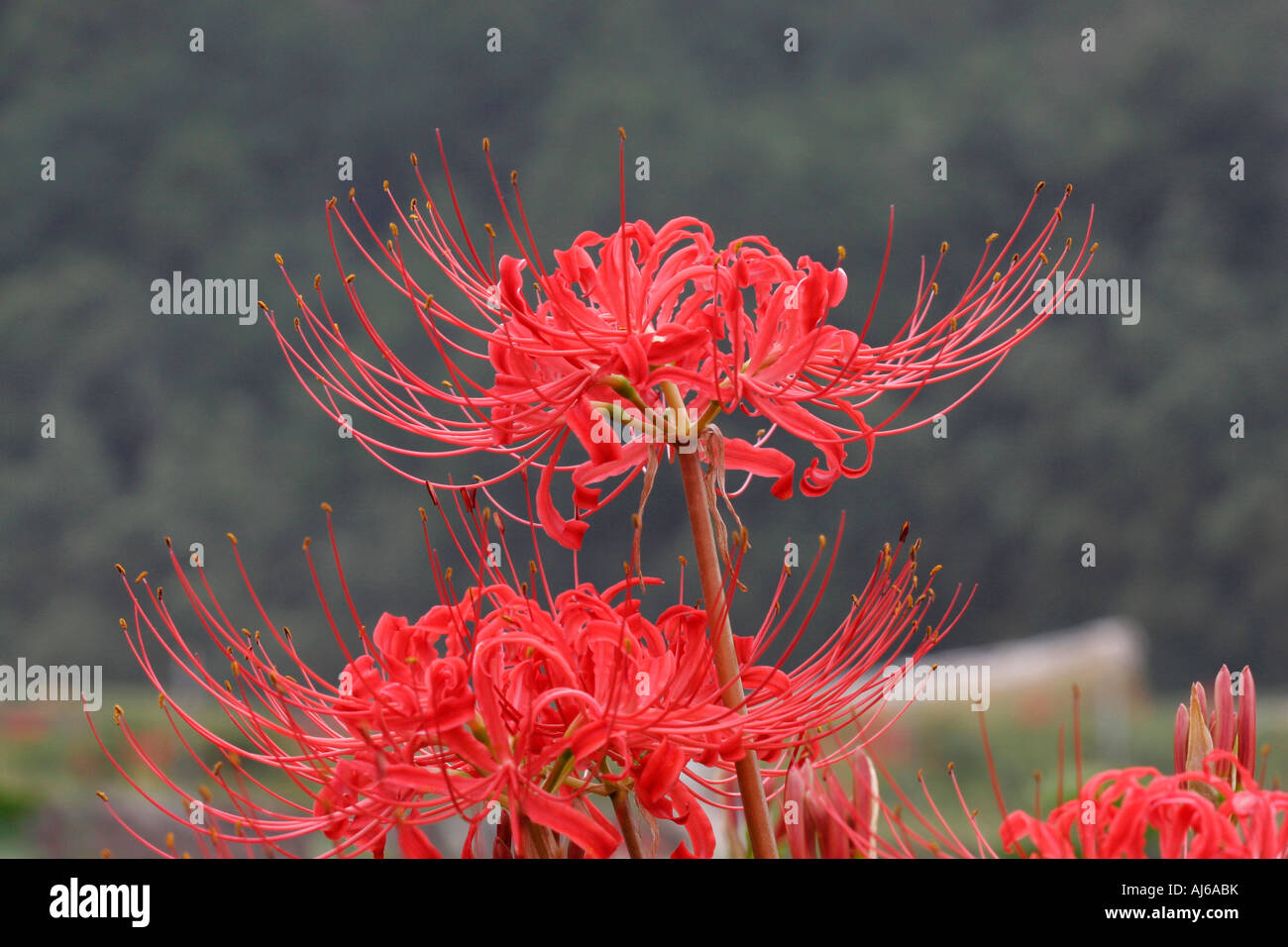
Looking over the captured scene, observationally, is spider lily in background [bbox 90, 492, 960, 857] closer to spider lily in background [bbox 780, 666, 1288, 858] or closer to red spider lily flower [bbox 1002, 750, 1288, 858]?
spider lily in background [bbox 780, 666, 1288, 858]

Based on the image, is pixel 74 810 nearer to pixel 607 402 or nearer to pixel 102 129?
pixel 607 402

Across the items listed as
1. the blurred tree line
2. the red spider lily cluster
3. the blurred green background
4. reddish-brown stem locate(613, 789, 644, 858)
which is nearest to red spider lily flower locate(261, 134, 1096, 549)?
the red spider lily cluster

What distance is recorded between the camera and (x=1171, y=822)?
2.74 ft

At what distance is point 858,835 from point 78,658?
18295 mm

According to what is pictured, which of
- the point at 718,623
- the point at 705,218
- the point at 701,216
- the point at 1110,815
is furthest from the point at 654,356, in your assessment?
the point at 701,216

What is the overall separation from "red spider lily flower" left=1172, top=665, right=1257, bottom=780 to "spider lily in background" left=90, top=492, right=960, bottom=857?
0.18 meters

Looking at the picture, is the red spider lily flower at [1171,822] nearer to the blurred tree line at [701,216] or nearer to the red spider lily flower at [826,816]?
the red spider lily flower at [826,816]

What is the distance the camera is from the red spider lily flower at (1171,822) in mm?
822

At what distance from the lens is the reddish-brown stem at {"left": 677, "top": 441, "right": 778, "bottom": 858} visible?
36.2 inches

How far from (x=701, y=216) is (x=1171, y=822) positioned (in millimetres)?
17786

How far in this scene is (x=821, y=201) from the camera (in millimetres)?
19000

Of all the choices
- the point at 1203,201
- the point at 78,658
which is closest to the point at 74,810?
the point at 78,658

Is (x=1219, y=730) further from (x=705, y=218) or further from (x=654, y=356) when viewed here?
(x=705, y=218)

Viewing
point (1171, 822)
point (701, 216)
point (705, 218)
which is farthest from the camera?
point (701, 216)
